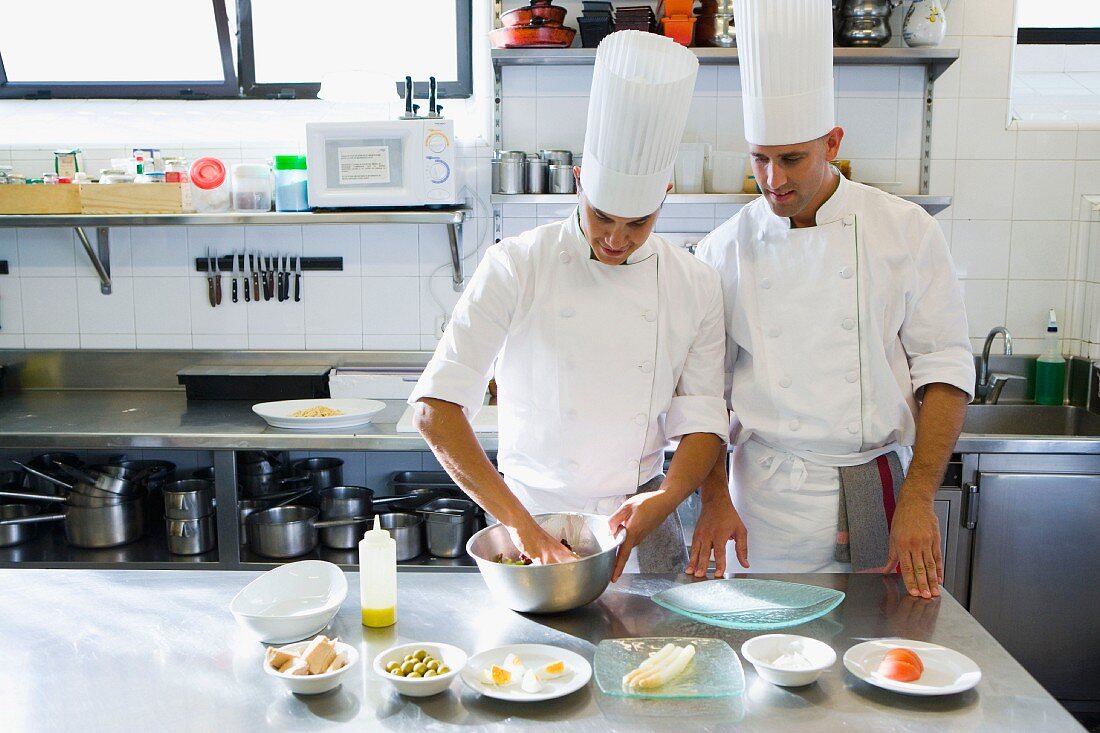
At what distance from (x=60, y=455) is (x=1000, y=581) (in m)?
3.21

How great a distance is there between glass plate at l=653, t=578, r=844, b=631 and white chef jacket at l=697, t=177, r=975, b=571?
37cm

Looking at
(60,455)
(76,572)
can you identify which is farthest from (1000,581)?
(60,455)

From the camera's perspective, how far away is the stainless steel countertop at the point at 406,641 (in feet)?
4.47

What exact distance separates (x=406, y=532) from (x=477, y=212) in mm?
1262

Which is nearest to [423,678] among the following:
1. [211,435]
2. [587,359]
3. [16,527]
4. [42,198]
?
[587,359]

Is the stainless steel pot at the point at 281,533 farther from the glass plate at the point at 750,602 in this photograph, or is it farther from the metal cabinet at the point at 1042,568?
the metal cabinet at the point at 1042,568

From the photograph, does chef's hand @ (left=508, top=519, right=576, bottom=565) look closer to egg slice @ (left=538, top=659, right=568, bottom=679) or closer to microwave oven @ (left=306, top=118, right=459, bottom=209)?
egg slice @ (left=538, top=659, right=568, bottom=679)

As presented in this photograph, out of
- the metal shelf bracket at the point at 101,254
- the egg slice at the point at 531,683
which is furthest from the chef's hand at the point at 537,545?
the metal shelf bracket at the point at 101,254

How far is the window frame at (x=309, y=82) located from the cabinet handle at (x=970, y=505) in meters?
2.27

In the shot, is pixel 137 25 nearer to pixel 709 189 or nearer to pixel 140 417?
pixel 140 417

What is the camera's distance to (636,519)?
1.81 meters

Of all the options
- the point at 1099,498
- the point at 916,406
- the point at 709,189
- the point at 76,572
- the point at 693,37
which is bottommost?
the point at 1099,498

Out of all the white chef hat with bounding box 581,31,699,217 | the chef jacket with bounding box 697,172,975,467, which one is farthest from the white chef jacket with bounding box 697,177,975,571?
the white chef hat with bounding box 581,31,699,217

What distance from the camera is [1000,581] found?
3146 mm
